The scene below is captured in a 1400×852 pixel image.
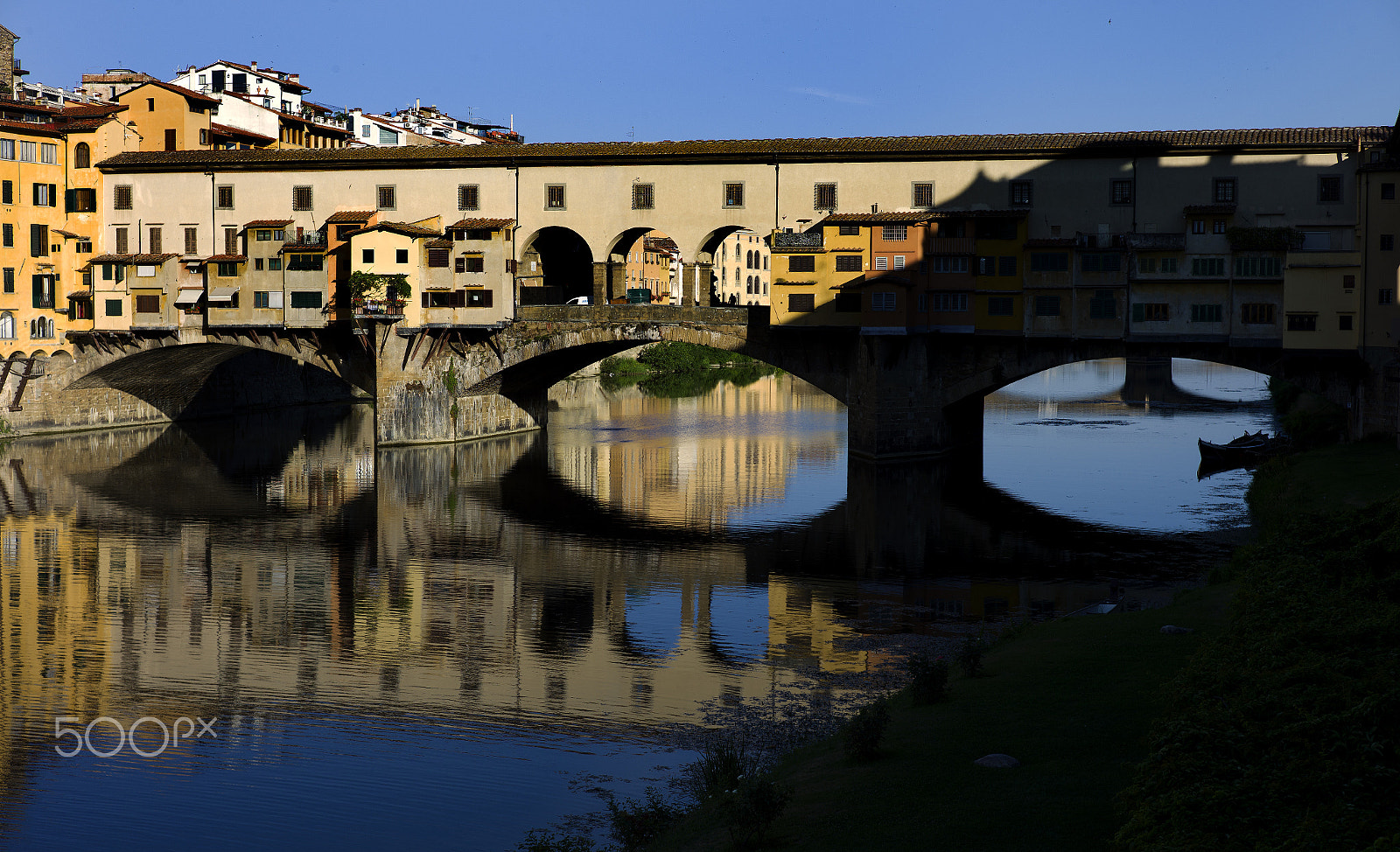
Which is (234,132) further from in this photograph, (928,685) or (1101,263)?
(928,685)

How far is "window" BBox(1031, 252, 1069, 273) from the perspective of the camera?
50.6 meters

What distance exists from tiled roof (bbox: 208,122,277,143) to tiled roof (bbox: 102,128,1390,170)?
9340 mm

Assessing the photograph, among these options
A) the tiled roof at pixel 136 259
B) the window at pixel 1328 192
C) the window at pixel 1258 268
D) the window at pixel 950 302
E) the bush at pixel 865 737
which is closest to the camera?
the bush at pixel 865 737

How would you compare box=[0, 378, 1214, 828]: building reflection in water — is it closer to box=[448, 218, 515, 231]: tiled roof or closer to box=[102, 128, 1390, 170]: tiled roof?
box=[448, 218, 515, 231]: tiled roof

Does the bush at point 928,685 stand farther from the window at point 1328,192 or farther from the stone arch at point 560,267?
the stone arch at point 560,267

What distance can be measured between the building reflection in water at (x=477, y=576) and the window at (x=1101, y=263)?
31.8 ft

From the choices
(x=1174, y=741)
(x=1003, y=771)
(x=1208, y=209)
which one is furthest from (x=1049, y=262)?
(x=1174, y=741)

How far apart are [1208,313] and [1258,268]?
7.94ft

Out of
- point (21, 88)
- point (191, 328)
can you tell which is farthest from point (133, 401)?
point (21, 88)

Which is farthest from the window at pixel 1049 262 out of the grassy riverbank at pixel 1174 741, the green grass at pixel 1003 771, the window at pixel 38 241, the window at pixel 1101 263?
the window at pixel 38 241

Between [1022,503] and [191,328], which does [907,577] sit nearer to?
[1022,503]

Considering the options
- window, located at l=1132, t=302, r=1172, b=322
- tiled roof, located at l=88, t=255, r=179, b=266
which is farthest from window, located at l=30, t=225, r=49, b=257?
window, located at l=1132, t=302, r=1172, b=322

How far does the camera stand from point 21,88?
79.2 m

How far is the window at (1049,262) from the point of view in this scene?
50625 mm
